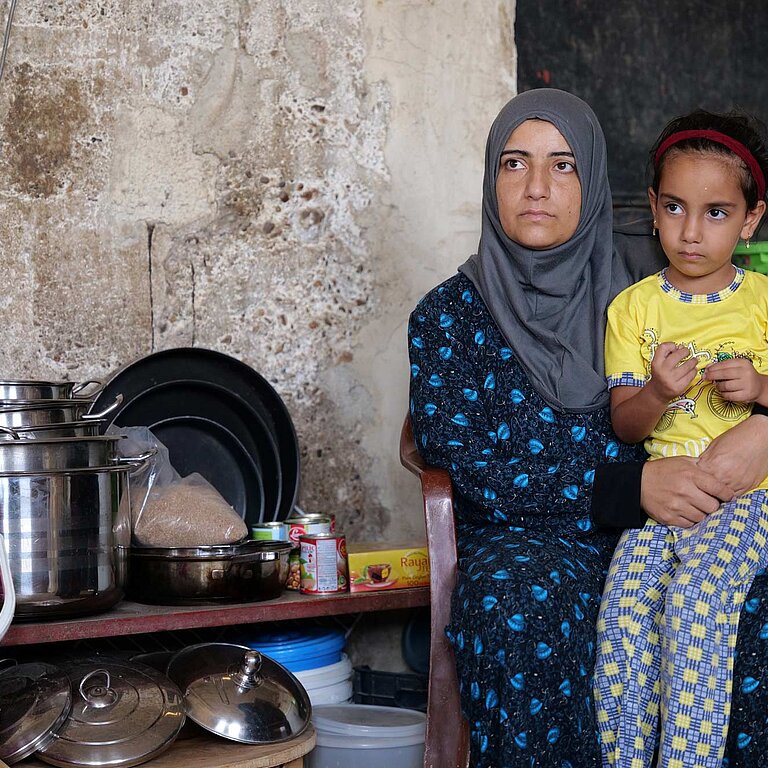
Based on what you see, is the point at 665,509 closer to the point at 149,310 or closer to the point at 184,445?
the point at 184,445

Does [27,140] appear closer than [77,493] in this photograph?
No

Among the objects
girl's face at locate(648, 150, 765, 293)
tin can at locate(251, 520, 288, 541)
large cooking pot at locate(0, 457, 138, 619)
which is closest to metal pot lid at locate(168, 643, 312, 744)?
large cooking pot at locate(0, 457, 138, 619)

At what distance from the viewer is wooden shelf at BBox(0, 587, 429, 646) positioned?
2.00 meters

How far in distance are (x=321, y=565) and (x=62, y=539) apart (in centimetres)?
60

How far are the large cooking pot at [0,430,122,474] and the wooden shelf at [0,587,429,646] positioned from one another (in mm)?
303

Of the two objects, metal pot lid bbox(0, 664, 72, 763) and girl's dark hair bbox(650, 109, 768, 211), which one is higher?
girl's dark hair bbox(650, 109, 768, 211)

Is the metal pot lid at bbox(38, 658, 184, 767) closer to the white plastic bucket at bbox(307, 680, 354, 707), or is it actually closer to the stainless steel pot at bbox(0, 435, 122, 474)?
the stainless steel pot at bbox(0, 435, 122, 474)

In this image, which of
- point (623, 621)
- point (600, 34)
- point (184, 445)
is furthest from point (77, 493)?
point (600, 34)

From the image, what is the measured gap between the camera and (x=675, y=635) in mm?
1706

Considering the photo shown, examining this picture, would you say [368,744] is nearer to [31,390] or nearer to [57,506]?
[57,506]

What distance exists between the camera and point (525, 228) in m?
2.16

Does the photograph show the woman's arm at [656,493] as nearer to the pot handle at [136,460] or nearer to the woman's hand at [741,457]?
the woman's hand at [741,457]

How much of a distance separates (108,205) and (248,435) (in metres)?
0.67

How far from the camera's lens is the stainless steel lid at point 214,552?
7.13 ft
